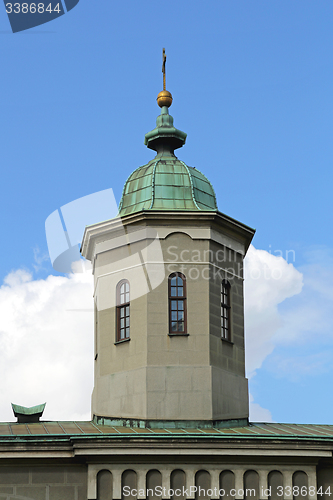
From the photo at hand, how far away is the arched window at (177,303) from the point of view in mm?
22719

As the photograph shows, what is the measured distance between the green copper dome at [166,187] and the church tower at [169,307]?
0.12 feet

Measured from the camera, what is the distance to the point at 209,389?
72.0 feet

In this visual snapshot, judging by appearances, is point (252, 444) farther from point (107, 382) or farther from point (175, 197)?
point (175, 197)

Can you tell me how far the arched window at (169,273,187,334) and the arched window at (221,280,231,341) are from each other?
4.59 ft

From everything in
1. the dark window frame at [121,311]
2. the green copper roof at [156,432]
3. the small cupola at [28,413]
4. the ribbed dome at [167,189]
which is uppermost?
the ribbed dome at [167,189]

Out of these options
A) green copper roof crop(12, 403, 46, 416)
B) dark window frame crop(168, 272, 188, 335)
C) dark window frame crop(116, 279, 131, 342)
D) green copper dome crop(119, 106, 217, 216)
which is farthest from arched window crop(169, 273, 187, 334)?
green copper roof crop(12, 403, 46, 416)

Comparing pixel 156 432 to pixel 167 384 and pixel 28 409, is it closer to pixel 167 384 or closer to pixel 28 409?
pixel 167 384

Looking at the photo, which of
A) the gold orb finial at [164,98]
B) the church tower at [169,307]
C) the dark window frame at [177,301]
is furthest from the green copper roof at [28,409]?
the gold orb finial at [164,98]

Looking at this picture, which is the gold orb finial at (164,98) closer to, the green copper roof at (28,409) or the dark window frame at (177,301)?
the dark window frame at (177,301)

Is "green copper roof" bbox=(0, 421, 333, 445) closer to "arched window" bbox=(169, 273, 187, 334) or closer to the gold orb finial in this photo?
"arched window" bbox=(169, 273, 187, 334)

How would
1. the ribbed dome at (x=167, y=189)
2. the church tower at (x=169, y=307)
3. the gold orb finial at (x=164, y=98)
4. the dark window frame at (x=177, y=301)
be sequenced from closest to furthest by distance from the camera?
1. the church tower at (x=169, y=307)
2. the dark window frame at (x=177, y=301)
3. the ribbed dome at (x=167, y=189)
4. the gold orb finial at (x=164, y=98)

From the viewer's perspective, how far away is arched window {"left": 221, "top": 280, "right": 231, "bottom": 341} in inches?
926

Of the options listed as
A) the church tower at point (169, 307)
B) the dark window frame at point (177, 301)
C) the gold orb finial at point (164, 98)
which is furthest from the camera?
the gold orb finial at point (164, 98)

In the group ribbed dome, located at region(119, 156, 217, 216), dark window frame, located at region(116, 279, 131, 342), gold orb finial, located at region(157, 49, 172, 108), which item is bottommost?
dark window frame, located at region(116, 279, 131, 342)
